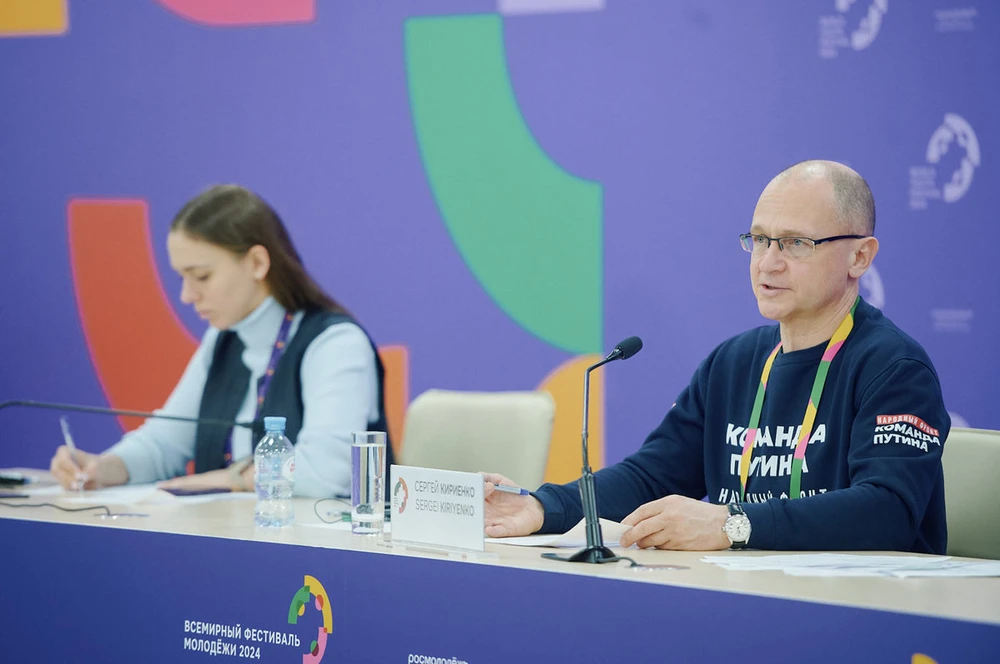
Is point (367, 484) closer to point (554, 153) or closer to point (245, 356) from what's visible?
point (245, 356)

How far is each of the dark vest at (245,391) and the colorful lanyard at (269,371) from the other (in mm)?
15

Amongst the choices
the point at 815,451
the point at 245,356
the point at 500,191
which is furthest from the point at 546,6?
the point at 815,451

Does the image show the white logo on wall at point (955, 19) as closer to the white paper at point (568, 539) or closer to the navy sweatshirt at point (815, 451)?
the navy sweatshirt at point (815, 451)

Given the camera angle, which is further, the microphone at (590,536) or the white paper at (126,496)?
the white paper at (126,496)

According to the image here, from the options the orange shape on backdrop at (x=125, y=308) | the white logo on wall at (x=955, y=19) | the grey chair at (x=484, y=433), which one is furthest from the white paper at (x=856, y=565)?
the orange shape on backdrop at (x=125, y=308)

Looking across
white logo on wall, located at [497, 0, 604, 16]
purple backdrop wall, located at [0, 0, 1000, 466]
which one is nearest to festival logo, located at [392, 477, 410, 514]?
purple backdrop wall, located at [0, 0, 1000, 466]

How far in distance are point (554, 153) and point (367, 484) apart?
2.04 meters

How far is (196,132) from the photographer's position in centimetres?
474

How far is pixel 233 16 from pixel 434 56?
93 centimetres

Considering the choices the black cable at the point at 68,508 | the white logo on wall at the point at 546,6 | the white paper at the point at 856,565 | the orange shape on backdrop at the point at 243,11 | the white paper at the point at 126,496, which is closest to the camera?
the white paper at the point at 856,565

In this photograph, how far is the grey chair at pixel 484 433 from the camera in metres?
2.99

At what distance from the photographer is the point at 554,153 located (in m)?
4.05

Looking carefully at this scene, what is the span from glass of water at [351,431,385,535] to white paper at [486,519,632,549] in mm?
237

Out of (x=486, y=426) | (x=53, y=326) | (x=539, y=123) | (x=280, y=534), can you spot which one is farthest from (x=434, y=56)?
(x=280, y=534)
